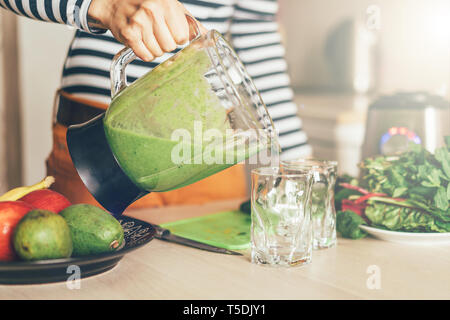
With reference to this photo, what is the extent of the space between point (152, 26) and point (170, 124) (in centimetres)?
15

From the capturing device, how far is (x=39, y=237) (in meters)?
0.63

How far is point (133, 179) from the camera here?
76 cm

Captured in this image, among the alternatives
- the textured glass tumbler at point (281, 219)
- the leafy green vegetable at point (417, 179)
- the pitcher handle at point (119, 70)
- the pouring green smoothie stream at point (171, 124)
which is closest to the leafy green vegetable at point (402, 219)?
the leafy green vegetable at point (417, 179)

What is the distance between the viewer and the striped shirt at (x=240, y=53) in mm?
1213

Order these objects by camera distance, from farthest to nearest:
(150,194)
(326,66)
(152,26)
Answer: (326,66)
(150,194)
(152,26)

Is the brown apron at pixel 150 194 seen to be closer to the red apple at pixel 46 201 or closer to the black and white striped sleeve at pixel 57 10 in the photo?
the black and white striped sleeve at pixel 57 10

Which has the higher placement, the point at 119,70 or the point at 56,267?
the point at 119,70

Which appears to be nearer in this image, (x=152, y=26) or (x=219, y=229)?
(x=152, y=26)

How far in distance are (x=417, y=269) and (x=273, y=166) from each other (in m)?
0.25

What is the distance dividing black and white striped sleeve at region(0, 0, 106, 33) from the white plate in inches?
21.8

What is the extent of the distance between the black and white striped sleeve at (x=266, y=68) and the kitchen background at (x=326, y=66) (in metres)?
0.43

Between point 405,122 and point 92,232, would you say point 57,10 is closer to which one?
point 92,232

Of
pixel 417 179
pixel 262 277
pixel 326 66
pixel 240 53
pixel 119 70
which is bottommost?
pixel 262 277

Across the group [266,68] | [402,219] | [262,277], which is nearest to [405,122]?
[266,68]
